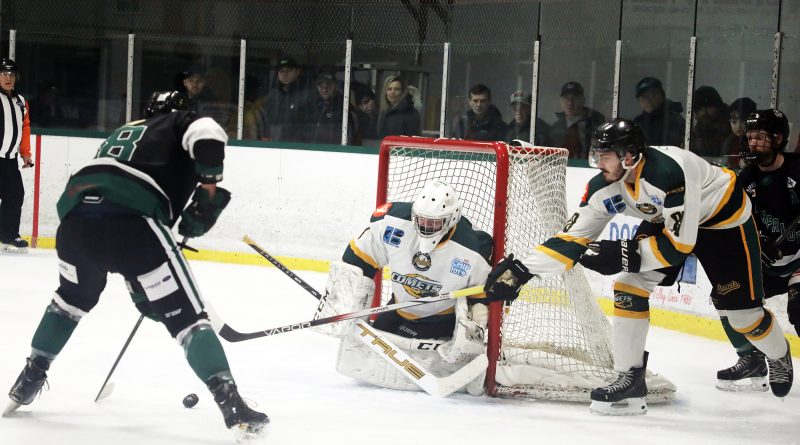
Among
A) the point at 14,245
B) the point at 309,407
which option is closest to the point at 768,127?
the point at 309,407

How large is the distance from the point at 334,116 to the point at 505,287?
14.4ft

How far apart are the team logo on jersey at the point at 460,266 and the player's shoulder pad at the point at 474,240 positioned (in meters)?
0.06

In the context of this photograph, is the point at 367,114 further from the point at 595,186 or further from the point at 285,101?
the point at 595,186

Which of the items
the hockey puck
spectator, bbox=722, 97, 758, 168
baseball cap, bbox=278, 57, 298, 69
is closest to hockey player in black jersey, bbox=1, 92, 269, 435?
the hockey puck

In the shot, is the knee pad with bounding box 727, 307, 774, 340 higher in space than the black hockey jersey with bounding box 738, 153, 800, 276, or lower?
lower

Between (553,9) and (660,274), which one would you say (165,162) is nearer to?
(660,274)

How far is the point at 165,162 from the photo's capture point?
119 inches

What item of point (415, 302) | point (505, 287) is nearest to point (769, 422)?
point (505, 287)

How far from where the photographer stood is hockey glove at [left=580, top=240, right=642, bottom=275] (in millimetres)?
3627

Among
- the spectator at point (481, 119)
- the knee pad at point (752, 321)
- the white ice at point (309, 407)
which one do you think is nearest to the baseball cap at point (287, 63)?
the spectator at point (481, 119)

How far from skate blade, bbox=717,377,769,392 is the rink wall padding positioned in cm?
340

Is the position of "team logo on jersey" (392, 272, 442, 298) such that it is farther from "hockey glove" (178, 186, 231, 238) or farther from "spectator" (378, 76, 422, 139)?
"spectator" (378, 76, 422, 139)

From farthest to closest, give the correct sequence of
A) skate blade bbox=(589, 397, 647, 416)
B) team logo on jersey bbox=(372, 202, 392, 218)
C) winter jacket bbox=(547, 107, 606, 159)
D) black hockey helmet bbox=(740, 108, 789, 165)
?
1. winter jacket bbox=(547, 107, 606, 159)
2. black hockey helmet bbox=(740, 108, 789, 165)
3. team logo on jersey bbox=(372, 202, 392, 218)
4. skate blade bbox=(589, 397, 647, 416)

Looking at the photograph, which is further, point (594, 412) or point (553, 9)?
point (553, 9)
